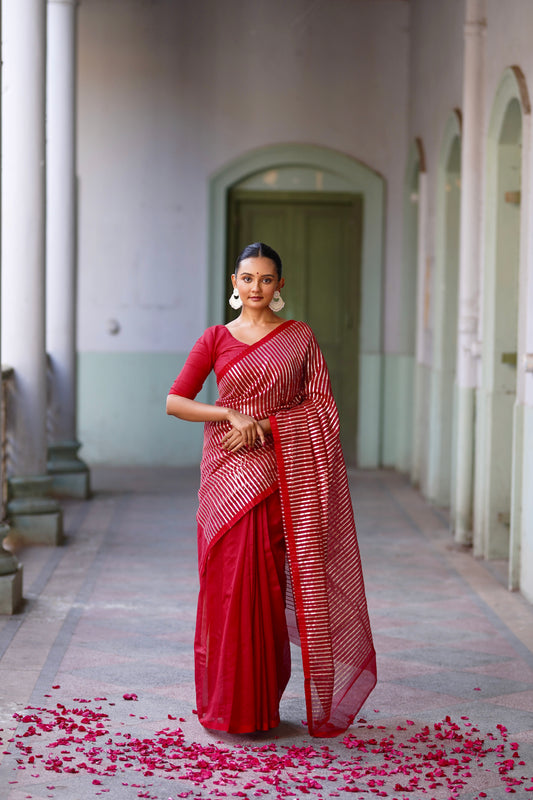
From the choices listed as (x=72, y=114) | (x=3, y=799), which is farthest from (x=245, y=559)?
(x=72, y=114)

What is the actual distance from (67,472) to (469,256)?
362 cm

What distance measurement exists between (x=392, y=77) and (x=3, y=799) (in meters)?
8.96

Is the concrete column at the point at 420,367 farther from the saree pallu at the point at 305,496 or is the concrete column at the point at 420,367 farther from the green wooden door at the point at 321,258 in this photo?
the saree pallu at the point at 305,496

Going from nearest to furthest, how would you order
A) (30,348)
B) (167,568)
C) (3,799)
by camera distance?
(3,799)
(167,568)
(30,348)

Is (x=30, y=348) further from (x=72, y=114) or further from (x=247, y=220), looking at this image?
(x=247, y=220)

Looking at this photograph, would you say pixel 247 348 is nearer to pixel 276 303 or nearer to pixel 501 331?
pixel 276 303

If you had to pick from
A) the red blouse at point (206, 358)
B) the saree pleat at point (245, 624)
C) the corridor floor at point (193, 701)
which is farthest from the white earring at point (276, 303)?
the corridor floor at point (193, 701)

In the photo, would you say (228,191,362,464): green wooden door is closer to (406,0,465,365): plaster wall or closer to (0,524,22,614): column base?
(406,0,465,365): plaster wall

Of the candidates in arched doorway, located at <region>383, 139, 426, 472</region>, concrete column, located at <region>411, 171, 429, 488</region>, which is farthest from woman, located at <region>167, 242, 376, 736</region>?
arched doorway, located at <region>383, 139, 426, 472</region>

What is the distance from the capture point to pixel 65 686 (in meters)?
4.26

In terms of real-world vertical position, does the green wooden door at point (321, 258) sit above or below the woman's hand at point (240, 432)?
above

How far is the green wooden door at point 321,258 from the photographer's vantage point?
35.8ft

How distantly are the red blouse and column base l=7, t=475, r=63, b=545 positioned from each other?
3496 millimetres

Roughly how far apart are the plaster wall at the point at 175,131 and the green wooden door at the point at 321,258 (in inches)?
11.4
